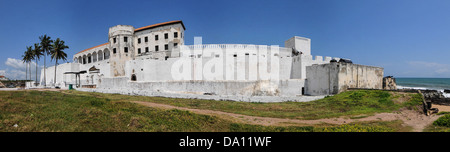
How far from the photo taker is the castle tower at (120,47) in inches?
1356

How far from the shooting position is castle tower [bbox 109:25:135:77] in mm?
34438

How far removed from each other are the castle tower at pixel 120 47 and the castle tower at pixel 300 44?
101ft

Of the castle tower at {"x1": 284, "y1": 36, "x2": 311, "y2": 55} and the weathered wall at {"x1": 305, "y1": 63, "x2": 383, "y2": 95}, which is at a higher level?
the castle tower at {"x1": 284, "y1": 36, "x2": 311, "y2": 55}

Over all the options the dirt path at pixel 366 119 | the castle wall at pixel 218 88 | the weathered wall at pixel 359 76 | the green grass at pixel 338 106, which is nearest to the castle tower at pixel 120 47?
the castle wall at pixel 218 88

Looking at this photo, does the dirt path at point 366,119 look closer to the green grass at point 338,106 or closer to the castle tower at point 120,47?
the green grass at point 338,106

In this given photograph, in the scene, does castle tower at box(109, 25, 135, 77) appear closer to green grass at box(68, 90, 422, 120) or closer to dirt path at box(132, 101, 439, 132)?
green grass at box(68, 90, 422, 120)

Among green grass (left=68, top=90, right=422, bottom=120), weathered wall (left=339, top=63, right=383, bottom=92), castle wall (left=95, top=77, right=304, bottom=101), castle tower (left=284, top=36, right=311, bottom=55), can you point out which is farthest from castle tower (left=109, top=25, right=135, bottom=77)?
weathered wall (left=339, top=63, right=383, bottom=92)

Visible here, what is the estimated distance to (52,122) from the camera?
7238 millimetres

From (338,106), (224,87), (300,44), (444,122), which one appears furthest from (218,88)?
(300,44)

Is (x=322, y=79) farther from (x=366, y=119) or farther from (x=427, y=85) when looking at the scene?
(x=427, y=85)

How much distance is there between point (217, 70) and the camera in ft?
85.0
